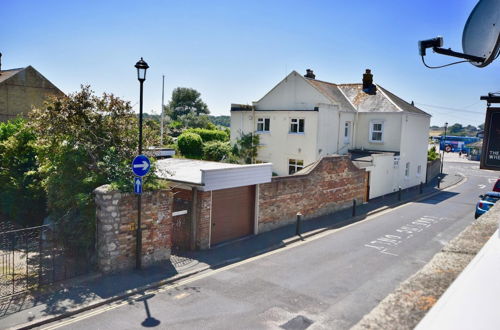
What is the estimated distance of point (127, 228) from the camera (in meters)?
10.8

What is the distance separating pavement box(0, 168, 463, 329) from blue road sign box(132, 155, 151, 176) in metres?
2.84

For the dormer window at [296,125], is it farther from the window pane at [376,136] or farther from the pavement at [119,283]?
the pavement at [119,283]

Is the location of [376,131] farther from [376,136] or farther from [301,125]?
[301,125]

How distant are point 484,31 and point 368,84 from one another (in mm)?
27812

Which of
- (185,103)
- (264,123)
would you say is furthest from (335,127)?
(185,103)

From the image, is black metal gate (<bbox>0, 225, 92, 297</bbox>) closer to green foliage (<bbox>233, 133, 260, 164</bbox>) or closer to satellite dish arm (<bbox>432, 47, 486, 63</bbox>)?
satellite dish arm (<bbox>432, 47, 486, 63</bbox>)

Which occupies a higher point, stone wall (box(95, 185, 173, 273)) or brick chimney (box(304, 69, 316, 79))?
brick chimney (box(304, 69, 316, 79))

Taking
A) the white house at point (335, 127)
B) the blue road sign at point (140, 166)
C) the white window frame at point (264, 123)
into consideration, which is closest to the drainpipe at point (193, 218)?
the blue road sign at point (140, 166)

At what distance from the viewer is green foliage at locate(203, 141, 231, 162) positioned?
29.2 meters

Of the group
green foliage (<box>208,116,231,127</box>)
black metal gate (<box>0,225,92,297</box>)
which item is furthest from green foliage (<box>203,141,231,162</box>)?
green foliage (<box>208,116,231,127</box>)

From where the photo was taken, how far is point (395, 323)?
2342mm

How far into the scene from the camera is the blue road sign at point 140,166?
10750mm

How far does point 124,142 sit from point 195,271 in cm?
475

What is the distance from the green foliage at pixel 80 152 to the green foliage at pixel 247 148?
15.4 m
